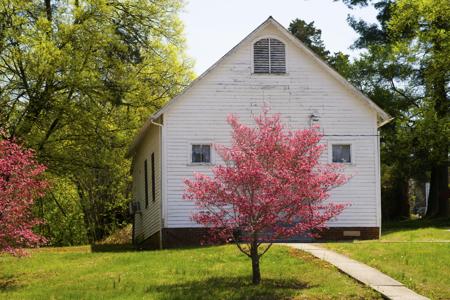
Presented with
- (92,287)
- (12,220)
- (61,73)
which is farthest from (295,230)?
(61,73)

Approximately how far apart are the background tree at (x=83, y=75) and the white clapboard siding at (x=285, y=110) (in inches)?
215

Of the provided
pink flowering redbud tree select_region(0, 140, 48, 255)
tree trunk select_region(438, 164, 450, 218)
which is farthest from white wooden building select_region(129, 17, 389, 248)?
tree trunk select_region(438, 164, 450, 218)

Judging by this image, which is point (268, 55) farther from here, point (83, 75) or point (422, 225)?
point (422, 225)

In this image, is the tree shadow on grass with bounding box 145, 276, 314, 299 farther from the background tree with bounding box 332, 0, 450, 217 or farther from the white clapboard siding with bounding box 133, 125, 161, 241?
the background tree with bounding box 332, 0, 450, 217

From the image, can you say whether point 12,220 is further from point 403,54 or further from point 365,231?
point 403,54

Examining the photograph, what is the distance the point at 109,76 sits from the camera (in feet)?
107

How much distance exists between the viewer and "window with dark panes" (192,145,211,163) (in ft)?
87.4

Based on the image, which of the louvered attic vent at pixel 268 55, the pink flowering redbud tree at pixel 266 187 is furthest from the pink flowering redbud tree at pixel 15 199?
the louvered attic vent at pixel 268 55

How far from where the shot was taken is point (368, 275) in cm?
1738

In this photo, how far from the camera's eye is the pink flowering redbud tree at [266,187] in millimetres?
16172

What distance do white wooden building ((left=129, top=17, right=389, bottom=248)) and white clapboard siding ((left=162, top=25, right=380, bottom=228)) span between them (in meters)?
0.03

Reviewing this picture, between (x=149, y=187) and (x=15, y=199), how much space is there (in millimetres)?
12254

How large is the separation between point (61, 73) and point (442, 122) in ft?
57.6

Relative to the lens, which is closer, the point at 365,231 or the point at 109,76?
the point at 365,231
